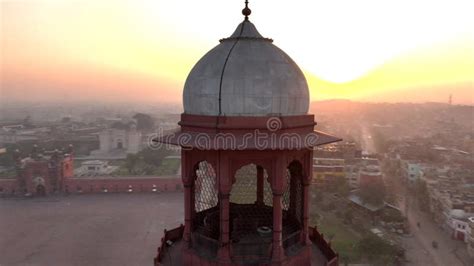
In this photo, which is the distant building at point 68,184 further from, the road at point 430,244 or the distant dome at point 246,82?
the distant dome at point 246,82

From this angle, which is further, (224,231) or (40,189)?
(40,189)

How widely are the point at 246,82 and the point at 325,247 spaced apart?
4232 mm

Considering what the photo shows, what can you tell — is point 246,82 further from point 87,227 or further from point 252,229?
point 87,227

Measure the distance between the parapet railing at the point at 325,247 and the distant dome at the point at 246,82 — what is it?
312 cm

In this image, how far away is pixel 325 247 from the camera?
25.4ft

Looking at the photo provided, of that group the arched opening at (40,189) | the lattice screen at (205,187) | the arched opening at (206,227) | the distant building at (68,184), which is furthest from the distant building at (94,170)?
the arched opening at (206,227)

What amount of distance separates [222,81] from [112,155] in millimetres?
86159

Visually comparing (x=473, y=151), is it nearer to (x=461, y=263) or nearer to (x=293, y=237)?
(x=461, y=263)

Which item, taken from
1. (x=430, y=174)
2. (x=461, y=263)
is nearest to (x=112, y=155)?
(x=430, y=174)

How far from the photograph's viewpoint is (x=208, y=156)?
6367 mm

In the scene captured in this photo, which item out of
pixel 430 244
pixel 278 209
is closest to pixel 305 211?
pixel 278 209

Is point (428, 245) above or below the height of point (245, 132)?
below

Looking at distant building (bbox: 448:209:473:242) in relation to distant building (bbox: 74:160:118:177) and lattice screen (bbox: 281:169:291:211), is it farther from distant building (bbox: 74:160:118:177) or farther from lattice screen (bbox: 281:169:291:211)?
distant building (bbox: 74:160:118:177)

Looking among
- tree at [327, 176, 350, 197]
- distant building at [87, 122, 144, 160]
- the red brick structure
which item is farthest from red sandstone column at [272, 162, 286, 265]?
distant building at [87, 122, 144, 160]
